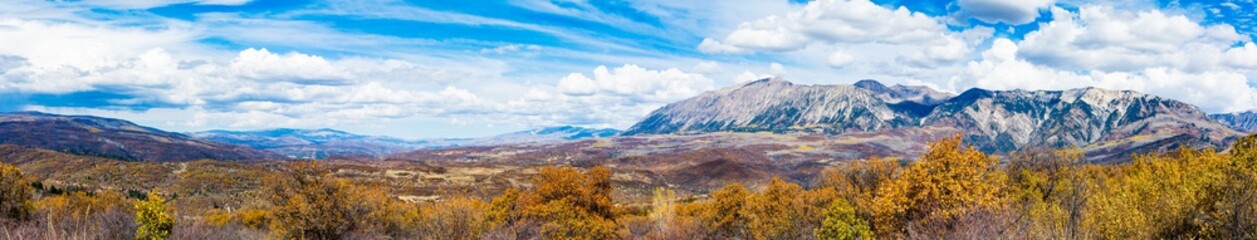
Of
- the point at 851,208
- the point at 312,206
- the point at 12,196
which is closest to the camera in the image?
the point at 312,206

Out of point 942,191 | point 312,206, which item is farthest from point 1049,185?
point 312,206

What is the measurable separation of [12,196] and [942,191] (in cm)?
7142

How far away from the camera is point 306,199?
48406 millimetres

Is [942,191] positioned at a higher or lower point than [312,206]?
higher

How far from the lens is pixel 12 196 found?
6009 centimetres

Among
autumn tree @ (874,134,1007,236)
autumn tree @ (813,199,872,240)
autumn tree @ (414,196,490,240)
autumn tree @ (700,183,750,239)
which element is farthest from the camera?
autumn tree @ (700,183,750,239)

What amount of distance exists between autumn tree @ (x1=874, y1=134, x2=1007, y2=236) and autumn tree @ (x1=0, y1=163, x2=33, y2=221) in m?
67.2

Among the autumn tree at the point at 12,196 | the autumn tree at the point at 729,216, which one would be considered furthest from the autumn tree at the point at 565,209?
the autumn tree at the point at 12,196

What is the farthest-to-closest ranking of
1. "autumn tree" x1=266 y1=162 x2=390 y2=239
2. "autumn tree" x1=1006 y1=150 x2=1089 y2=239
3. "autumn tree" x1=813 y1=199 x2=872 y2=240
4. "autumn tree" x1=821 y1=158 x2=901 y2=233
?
1. "autumn tree" x1=821 y1=158 x2=901 y2=233
2. "autumn tree" x1=266 y1=162 x2=390 y2=239
3. "autumn tree" x1=813 y1=199 x2=872 y2=240
4. "autumn tree" x1=1006 y1=150 x2=1089 y2=239

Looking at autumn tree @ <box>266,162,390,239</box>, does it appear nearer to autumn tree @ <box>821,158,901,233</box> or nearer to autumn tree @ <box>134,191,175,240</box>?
autumn tree @ <box>134,191,175,240</box>

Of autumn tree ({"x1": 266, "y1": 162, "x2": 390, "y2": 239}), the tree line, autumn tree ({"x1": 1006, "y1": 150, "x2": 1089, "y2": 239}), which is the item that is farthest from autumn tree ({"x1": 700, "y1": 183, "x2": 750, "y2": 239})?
autumn tree ({"x1": 266, "y1": 162, "x2": 390, "y2": 239})

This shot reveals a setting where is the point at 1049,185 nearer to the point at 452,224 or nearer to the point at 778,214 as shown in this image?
the point at 778,214

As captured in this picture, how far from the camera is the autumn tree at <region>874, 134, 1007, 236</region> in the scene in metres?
31.0

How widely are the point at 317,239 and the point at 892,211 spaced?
3711 centimetres
